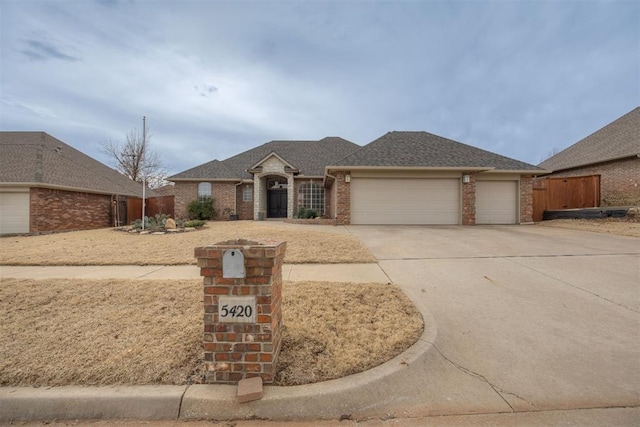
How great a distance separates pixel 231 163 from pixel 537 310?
20.3 meters

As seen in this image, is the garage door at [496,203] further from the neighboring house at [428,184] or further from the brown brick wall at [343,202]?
the brown brick wall at [343,202]

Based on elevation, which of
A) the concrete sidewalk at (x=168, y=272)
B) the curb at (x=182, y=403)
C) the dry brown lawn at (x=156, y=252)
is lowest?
the curb at (x=182, y=403)

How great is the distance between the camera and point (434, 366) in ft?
8.70

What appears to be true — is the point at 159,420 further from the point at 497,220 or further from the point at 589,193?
the point at 589,193

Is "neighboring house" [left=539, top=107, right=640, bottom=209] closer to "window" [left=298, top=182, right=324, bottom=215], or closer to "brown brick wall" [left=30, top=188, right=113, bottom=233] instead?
"window" [left=298, top=182, right=324, bottom=215]

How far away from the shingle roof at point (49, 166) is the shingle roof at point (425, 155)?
13753 mm

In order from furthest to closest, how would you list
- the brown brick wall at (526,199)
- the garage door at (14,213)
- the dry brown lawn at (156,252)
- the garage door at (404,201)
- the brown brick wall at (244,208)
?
the brown brick wall at (244,208)
the brown brick wall at (526,199)
the garage door at (404,201)
the garage door at (14,213)
the dry brown lawn at (156,252)

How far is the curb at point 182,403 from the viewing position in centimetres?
214

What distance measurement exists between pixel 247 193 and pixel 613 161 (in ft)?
69.8

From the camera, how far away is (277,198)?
20.7 m

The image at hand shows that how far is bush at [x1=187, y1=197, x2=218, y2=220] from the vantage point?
720 inches

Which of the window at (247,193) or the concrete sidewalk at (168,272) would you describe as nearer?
the concrete sidewalk at (168,272)

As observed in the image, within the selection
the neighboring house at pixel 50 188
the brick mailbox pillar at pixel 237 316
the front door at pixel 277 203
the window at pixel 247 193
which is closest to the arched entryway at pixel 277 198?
the front door at pixel 277 203

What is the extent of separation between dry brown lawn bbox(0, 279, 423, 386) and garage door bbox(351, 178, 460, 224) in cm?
903
